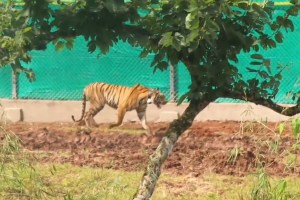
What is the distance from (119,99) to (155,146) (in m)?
2.95

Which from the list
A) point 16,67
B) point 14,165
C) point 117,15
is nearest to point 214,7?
point 117,15

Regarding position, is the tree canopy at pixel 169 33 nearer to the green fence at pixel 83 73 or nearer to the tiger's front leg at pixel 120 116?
the tiger's front leg at pixel 120 116

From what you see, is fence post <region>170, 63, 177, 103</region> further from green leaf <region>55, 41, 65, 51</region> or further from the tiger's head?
green leaf <region>55, 41, 65, 51</region>

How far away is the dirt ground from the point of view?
8.51 meters

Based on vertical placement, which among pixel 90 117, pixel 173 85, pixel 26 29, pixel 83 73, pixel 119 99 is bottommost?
pixel 90 117

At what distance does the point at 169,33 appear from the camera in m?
4.65

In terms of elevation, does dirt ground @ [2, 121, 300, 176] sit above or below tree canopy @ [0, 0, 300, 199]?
below

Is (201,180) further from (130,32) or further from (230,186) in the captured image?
(130,32)

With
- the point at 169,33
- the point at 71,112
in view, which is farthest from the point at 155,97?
the point at 169,33

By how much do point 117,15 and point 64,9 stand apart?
1.26ft

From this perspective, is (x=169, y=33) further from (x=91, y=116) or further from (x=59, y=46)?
(x=91, y=116)

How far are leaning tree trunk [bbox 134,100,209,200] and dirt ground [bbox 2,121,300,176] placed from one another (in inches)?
67.4

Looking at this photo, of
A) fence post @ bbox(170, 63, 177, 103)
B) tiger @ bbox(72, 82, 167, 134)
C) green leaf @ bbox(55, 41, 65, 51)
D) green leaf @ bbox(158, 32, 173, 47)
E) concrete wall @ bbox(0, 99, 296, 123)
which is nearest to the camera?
green leaf @ bbox(158, 32, 173, 47)

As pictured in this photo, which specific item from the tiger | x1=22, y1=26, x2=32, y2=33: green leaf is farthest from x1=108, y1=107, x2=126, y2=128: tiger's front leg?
x1=22, y1=26, x2=32, y2=33: green leaf
